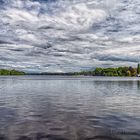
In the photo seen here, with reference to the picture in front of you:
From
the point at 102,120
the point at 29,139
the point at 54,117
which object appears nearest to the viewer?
the point at 29,139

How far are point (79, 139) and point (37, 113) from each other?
10.6 metres

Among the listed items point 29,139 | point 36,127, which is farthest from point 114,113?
point 29,139

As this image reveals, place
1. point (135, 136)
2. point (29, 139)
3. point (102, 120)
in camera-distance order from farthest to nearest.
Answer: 1. point (102, 120)
2. point (135, 136)
3. point (29, 139)

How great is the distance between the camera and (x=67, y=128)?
62.1 ft

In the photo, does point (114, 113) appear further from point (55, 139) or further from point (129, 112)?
point (55, 139)

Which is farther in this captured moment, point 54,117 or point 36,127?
point 54,117

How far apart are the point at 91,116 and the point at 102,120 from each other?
2.26 metres

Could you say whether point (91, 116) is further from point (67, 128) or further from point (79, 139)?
point (79, 139)

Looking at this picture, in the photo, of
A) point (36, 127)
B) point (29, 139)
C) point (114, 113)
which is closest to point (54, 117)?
point (36, 127)

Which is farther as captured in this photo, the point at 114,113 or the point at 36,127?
the point at 114,113

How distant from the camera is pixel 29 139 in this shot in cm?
1562

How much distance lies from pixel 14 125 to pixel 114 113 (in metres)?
10.9

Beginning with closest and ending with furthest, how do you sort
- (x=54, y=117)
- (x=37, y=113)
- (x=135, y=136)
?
(x=135, y=136)
(x=54, y=117)
(x=37, y=113)

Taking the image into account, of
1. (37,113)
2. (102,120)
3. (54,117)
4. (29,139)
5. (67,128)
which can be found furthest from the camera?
(37,113)
